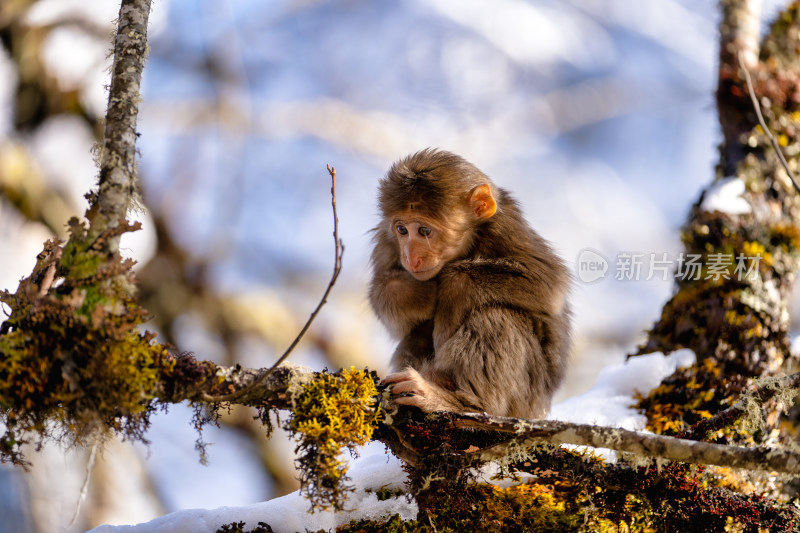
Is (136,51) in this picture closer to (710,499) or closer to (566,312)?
(566,312)

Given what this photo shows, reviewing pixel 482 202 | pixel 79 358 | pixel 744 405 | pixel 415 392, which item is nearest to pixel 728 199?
pixel 482 202

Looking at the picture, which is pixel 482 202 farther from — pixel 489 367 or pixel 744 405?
pixel 744 405

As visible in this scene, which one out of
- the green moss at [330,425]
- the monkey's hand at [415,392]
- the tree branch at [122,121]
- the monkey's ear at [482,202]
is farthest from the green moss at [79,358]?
the monkey's ear at [482,202]

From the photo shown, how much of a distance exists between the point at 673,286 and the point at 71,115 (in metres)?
7.62

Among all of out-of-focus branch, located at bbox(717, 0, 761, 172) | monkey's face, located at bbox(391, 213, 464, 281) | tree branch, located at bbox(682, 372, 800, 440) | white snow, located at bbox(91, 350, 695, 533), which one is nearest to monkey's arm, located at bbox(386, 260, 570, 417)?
monkey's face, located at bbox(391, 213, 464, 281)

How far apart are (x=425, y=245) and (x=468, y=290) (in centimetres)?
41

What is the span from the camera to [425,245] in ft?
13.0

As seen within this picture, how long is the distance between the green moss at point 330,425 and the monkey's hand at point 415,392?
18cm

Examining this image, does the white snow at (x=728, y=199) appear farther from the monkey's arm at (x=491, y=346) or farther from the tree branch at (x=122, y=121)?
the tree branch at (x=122, y=121)

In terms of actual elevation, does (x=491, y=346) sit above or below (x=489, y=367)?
above

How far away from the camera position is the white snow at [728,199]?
5.43 m

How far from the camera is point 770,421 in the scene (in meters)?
4.41

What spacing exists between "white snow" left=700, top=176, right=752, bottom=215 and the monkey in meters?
1.91

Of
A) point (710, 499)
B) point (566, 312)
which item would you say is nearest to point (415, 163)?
point (566, 312)
